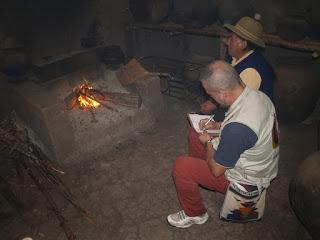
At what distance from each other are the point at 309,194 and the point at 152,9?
6384 mm

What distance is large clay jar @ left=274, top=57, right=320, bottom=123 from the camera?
21.8 feet

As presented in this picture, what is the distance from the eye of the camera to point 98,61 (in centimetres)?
686

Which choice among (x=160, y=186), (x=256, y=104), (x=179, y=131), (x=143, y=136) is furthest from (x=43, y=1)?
(x=256, y=104)

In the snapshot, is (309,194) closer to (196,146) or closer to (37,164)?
(196,146)

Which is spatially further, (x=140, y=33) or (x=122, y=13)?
(x=140, y=33)

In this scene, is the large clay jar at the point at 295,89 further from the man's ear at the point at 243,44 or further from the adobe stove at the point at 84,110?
the adobe stove at the point at 84,110

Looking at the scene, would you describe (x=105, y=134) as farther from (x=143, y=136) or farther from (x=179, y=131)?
(x=179, y=131)

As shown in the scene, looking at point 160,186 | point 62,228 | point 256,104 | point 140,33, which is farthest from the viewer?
point 140,33

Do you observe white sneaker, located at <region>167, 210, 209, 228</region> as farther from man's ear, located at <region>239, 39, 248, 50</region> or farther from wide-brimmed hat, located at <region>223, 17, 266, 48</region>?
wide-brimmed hat, located at <region>223, 17, 266, 48</region>

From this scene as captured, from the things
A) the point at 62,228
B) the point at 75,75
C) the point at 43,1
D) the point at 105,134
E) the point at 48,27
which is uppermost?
the point at 43,1

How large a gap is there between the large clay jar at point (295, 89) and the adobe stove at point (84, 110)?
9.41 feet

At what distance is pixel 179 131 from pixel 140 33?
471cm

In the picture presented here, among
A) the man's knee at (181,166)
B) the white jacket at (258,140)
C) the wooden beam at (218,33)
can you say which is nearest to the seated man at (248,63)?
the man's knee at (181,166)

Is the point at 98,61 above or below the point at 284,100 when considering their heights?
above
